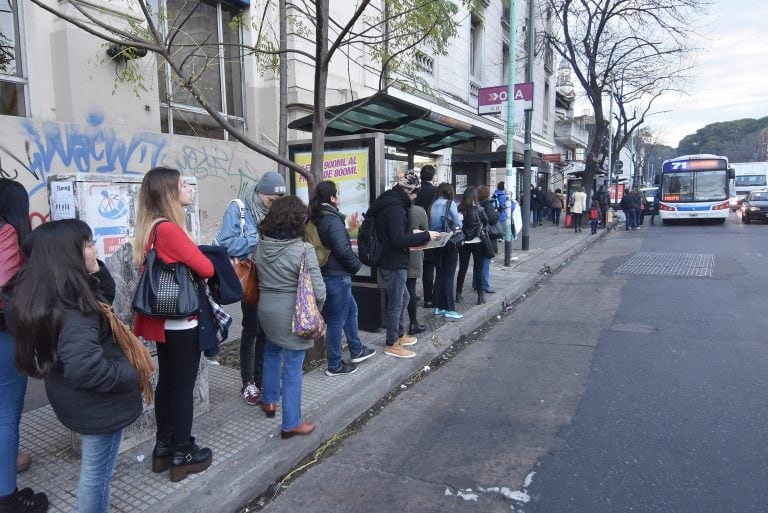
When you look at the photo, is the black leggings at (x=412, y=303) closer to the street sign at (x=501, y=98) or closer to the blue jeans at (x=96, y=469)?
the blue jeans at (x=96, y=469)

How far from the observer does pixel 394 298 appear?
16.9 ft

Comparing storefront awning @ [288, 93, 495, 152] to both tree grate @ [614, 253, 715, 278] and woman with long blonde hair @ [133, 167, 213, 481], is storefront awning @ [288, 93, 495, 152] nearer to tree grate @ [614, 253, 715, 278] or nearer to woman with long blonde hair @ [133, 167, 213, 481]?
woman with long blonde hair @ [133, 167, 213, 481]

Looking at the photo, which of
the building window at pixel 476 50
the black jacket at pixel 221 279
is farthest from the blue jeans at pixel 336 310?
the building window at pixel 476 50

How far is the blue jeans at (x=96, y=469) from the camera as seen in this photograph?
2.28 m

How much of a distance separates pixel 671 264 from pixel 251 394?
33.3ft

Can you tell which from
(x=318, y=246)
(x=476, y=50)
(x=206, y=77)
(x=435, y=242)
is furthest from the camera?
(x=476, y=50)

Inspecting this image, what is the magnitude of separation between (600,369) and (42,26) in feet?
25.3

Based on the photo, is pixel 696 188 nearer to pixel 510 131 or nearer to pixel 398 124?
pixel 510 131

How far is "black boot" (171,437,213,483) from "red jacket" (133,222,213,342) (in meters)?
0.67

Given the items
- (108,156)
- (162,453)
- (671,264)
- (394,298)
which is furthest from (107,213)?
(671,264)

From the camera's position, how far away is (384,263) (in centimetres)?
506

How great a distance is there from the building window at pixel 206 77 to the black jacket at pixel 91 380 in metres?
6.62

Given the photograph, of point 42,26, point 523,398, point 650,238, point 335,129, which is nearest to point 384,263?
point 523,398

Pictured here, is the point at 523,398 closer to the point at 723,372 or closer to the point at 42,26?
the point at 723,372
